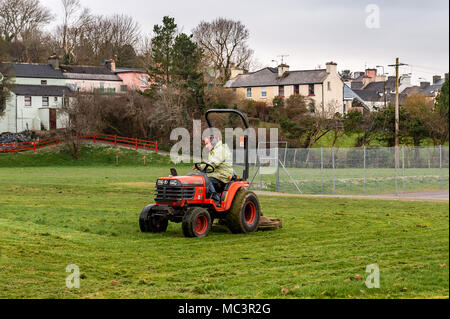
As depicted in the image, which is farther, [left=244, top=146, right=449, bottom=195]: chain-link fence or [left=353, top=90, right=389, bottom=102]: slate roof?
[left=353, top=90, right=389, bottom=102]: slate roof

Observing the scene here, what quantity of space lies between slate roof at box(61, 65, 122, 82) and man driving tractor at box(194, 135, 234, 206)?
7386 centimetres

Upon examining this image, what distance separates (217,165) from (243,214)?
1.42 metres

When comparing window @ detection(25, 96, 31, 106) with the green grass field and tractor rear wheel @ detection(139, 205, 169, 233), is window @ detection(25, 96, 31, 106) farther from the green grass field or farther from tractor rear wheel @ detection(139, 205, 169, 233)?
tractor rear wheel @ detection(139, 205, 169, 233)

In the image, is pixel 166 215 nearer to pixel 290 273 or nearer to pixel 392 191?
pixel 290 273

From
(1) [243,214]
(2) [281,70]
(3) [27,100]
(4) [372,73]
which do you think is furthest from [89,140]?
(4) [372,73]

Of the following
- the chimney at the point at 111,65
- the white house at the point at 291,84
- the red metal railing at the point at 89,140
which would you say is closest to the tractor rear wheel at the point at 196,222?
the red metal railing at the point at 89,140

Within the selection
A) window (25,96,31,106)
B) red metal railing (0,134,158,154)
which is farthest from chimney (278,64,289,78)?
window (25,96,31,106)

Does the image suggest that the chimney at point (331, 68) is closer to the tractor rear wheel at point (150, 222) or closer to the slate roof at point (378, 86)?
the slate roof at point (378, 86)

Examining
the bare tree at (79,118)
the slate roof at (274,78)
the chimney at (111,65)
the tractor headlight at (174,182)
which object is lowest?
the tractor headlight at (174,182)

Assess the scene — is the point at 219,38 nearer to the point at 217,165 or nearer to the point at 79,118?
the point at 79,118

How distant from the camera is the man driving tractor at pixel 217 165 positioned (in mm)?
15625

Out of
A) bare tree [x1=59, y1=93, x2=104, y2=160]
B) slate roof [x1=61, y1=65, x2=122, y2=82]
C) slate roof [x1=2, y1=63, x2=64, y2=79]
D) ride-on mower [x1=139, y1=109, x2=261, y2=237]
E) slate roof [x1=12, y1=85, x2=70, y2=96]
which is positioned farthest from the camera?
slate roof [x1=61, y1=65, x2=122, y2=82]

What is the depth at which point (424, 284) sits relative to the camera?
30.0 feet

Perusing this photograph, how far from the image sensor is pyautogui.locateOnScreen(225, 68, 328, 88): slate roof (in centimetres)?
8400
